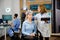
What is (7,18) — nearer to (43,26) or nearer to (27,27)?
(27,27)

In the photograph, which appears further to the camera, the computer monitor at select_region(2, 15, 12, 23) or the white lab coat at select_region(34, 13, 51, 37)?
the computer monitor at select_region(2, 15, 12, 23)

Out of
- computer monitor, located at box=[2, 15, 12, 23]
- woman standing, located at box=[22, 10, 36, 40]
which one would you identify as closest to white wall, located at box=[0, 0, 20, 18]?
computer monitor, located at box=[2, 15, 12, 23]

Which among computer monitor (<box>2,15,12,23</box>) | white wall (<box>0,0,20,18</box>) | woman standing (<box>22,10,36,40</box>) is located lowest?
woman standing (<box>22,10,36,40</box>)

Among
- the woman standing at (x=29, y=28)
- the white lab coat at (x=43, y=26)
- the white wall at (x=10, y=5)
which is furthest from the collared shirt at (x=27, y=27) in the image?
the white wall at (x=10, y=5)

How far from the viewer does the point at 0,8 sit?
5488mm

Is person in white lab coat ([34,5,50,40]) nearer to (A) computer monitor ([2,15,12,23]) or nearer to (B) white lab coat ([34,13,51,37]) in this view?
(B) white lab coat ([34,13,51,37])

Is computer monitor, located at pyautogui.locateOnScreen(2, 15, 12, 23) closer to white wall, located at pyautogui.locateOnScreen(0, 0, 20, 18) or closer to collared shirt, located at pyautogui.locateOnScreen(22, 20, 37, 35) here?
white wall, located at pyautogui.locateOnScreen(0, 0, 20, 18)

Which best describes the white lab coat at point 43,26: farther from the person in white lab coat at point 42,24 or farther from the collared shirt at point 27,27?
the collared shirt at point 27,27

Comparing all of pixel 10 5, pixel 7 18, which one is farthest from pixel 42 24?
pixel 10 5

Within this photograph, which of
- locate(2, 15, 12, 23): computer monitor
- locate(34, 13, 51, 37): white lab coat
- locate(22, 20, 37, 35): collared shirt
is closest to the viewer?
locate(34, 13, 51, 37): white lab coat

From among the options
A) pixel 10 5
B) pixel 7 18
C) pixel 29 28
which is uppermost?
pixel 10 5

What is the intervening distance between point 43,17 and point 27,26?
0.45 m

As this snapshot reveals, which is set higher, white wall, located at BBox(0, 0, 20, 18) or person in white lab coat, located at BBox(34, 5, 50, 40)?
white wall, located at BBox(0, 0, 20, 18)

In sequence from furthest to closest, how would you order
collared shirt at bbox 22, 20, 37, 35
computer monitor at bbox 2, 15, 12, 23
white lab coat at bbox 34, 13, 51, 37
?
computer monitor at bbox 2, 15, 12, 23
collared shirt at bbox 22, 20, 37, 35
white lab coat at bbox 34, 13, 51, 37
